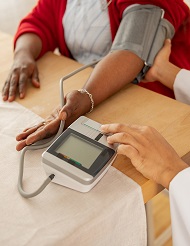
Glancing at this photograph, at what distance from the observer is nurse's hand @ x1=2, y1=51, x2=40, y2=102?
1000 millimetres

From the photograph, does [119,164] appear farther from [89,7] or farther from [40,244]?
[89,7]

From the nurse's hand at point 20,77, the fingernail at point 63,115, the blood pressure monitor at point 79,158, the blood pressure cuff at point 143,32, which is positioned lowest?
the nurse's hand at point 20,77

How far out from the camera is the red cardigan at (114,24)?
1.09m

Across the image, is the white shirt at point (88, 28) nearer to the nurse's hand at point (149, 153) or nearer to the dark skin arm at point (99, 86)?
the dark skin arm at point (99, 86)

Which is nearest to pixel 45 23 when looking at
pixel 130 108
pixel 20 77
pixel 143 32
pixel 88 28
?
pixel 88 28

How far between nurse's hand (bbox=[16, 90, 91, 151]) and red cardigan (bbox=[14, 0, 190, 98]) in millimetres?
305

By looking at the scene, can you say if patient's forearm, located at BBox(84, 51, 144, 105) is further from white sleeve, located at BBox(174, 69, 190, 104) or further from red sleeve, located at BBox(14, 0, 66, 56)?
red sleeve, located at BBox(14, 0, 66, 56)

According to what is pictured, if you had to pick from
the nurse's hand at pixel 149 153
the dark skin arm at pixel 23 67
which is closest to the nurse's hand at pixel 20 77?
the dark skin arm at pixel 23 67

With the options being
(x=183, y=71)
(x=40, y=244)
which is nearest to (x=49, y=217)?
(x=40, y=244)

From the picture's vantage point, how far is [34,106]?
94 cm

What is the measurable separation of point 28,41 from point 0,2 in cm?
66

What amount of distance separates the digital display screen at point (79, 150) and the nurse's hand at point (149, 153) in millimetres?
40

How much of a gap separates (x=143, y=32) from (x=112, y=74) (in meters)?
0.16

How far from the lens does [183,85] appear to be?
3.37 ft
